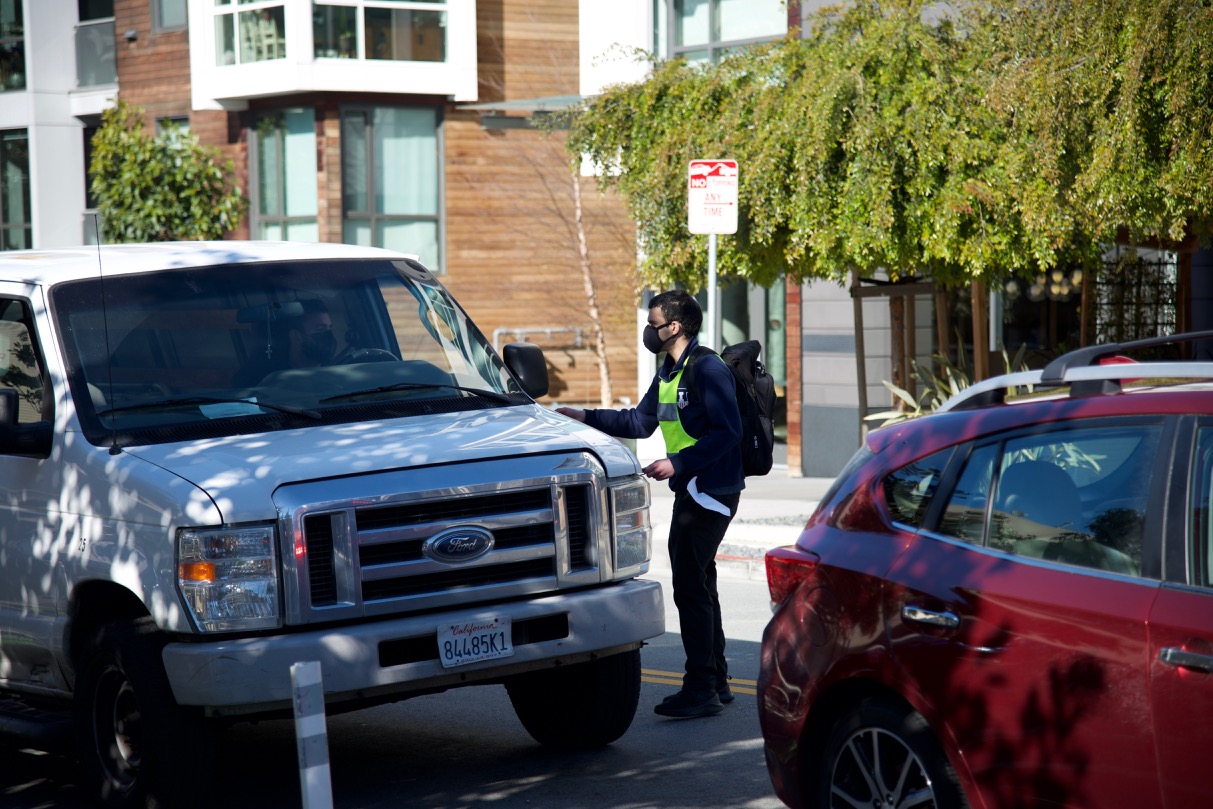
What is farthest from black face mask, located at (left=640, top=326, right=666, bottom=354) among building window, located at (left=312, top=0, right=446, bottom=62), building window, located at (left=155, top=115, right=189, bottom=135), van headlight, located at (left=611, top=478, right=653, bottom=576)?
building window, located at (left=155, top=115, right=189, bottom=135)

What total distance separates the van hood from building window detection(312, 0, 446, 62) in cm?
2004

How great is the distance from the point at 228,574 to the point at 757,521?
9.16 meters

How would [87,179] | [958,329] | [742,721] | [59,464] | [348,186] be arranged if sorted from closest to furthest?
[59,464] → [742,721] → [958,329] → [348,186] → [87,179]

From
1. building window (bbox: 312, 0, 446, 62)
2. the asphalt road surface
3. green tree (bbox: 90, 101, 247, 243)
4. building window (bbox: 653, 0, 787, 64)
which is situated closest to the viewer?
the asphalt road surface

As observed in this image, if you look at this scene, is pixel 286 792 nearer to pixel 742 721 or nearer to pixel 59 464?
pixel 59 464

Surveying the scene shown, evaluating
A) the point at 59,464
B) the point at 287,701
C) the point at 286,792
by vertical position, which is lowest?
the point at 286,792

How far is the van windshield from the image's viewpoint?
6.46 m

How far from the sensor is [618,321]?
26672mm

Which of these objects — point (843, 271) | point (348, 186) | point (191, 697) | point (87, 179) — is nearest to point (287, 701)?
point (191, 697)

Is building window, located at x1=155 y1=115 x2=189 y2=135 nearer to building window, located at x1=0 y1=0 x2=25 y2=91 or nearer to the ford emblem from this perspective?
building window, located at x1=0 y1=0 x2=25 y2=91

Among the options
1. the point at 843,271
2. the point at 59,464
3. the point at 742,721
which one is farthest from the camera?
the point at 843,271

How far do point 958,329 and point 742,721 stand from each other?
34.0 feet

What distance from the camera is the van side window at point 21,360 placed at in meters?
6.71

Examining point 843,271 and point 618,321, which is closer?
point 843,271
